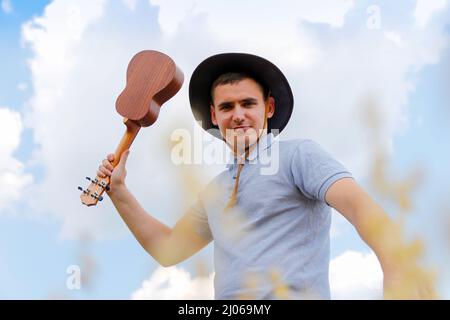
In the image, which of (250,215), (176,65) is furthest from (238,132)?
(176,65)

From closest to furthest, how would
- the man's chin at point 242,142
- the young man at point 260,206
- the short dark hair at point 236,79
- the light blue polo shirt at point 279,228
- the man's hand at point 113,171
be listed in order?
the young man at point 260,206 < the light blue polo shirt at point 279,228 < the man's chin at point 242,142 < the short dark hair at point 236,79 < the man's hand at point 113,171

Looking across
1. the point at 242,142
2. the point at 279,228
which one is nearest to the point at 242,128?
the point at 242,142

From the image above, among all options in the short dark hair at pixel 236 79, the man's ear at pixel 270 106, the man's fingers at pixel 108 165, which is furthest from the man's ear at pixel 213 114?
the man's fingers at pixel 108 165

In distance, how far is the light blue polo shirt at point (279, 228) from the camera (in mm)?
Answer: 2016

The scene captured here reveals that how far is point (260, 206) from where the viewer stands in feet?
7.16

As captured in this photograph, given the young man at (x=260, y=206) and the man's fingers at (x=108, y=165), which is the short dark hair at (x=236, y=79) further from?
the man's fingers at (x=108, y=165)

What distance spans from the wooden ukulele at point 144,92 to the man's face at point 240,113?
326 mm

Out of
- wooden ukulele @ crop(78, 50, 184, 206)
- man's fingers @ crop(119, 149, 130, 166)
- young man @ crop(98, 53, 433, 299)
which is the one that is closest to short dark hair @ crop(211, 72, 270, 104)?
young man @ crop(98, 53, 433, 299)

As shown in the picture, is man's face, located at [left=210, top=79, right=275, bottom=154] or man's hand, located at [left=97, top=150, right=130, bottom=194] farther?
man's hand, located at [left=97, top=150, right=130, bottom=194]

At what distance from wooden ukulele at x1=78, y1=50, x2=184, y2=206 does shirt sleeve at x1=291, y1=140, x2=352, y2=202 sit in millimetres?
813

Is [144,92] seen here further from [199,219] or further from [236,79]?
[199,219]

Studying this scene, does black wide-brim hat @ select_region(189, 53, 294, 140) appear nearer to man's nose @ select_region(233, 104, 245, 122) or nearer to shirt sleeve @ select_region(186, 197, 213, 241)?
man's nose @ select_region(233, 104, 245, 122)

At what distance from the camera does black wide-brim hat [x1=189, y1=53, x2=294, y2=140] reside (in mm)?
2518

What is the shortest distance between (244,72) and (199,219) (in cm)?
73
